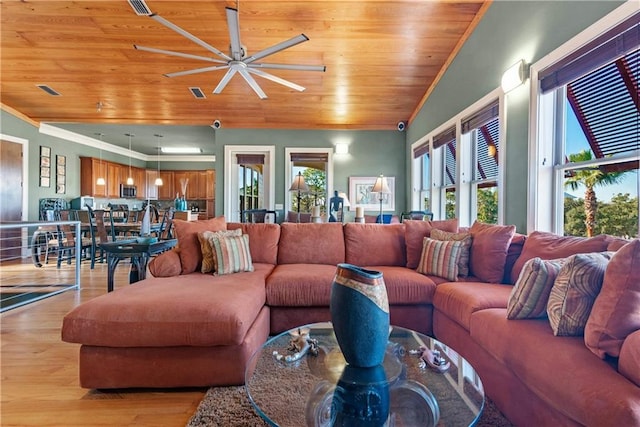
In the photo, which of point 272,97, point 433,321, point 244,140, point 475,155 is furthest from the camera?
point 244,140

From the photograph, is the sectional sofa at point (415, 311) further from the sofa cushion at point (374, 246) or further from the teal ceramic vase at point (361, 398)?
the teal ceramic vase at point (361, 398)

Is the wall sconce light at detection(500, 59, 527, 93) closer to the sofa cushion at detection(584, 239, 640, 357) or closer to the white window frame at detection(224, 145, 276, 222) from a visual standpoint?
the sofa cushion at detection(584, 239, 640, 357)

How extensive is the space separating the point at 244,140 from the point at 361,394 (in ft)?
18.9

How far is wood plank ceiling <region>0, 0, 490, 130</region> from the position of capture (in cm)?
362

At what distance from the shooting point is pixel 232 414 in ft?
5.25

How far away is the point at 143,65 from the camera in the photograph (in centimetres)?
454

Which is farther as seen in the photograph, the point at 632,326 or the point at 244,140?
the point at 244,140

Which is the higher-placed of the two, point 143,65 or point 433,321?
point 143,65

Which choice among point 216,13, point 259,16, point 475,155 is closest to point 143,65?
point 216,13

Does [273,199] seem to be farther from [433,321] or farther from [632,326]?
[632,326]

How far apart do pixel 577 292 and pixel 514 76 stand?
2250 mm

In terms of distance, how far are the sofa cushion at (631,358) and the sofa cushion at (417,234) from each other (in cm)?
186

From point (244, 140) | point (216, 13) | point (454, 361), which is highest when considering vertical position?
point (216, 13)

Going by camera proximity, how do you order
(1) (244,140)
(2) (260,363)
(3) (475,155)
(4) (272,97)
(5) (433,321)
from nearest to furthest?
(2) (260,363)
(5) (433,321)
(3) (475,155)
(4) (272,97)
(1) (244,140)
